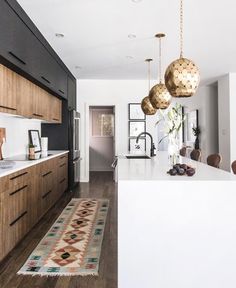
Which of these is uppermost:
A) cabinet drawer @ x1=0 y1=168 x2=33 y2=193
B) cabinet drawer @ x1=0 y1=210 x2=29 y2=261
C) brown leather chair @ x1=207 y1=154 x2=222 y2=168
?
brown leather chair @ x1=207 y1=154 x2=222 y2=168

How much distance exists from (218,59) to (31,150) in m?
3.83

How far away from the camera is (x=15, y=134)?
14.4 feet

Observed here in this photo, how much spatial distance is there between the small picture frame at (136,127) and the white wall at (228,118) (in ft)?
6.61

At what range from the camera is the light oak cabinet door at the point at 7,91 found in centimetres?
284

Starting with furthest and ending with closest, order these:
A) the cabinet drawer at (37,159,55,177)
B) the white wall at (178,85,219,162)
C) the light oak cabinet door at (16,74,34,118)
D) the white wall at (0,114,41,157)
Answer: the white wall at (178,85,219,162), the white wall at (0,114,41,157), the cabinet drawer at (37,159,55,177), the light oak cabinet door at (16,74,34,118)

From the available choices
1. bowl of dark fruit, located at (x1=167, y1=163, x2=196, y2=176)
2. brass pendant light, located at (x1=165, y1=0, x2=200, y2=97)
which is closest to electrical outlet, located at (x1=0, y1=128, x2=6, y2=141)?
brass pendant light, located at (x1=165, y1=0, x2=200, y2=97)

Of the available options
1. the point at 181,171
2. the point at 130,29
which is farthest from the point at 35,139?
the point at 181,171

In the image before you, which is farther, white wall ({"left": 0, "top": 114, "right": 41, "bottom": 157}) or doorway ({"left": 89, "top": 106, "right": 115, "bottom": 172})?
doorway ({"left": 89, "top": 106, "right": 115, "bottom": 172})

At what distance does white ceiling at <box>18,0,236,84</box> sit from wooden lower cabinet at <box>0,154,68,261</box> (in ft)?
5.96

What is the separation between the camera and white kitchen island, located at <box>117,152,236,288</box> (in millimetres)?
1878

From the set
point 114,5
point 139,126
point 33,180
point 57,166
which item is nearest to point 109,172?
point 139,126

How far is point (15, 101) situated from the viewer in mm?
3227

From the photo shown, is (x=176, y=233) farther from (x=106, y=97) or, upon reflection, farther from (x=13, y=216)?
(x=106, y=97)

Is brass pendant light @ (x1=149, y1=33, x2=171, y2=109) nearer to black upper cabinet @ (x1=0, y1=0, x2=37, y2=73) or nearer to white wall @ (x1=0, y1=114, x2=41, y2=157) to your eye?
black upper cabinet @ (x1=0, y1=0, x2=37, y2=73)
